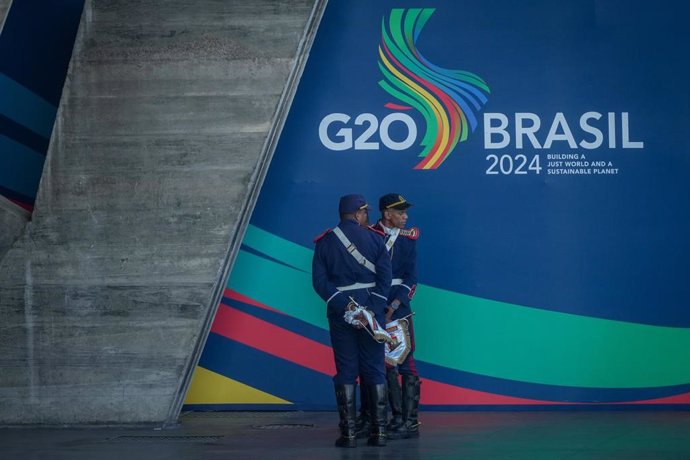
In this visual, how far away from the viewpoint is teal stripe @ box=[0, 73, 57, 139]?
10.9m

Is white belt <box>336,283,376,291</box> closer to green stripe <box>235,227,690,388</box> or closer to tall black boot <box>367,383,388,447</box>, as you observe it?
tall black boot <box>367,383,388,447</box>

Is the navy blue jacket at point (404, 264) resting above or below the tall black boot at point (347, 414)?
above

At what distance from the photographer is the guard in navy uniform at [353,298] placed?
8.72 m

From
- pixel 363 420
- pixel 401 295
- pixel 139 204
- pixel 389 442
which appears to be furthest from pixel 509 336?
→ pixel 139 204

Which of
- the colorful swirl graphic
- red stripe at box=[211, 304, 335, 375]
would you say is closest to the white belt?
red stripe at box=[211, 304, 335, 375]

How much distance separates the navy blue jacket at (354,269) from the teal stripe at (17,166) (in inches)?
136

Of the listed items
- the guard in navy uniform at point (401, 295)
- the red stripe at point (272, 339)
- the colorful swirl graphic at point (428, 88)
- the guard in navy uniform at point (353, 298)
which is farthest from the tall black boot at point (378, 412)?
the colorful swirl graphic at point (428, 88)

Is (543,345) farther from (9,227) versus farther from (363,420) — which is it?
(9,227)

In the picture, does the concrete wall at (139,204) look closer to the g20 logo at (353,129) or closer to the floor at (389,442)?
the floor at (389,442)

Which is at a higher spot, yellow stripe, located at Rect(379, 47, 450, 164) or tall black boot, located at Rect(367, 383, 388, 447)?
yellow stripe, located at Rect(379, 47, 450, 164)

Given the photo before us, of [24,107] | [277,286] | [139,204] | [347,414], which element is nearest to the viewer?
[347,414]

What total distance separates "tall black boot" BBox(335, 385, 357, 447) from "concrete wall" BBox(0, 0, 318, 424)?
1.57m

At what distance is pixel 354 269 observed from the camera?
A: 880cm

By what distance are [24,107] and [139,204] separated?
191 centimetres
